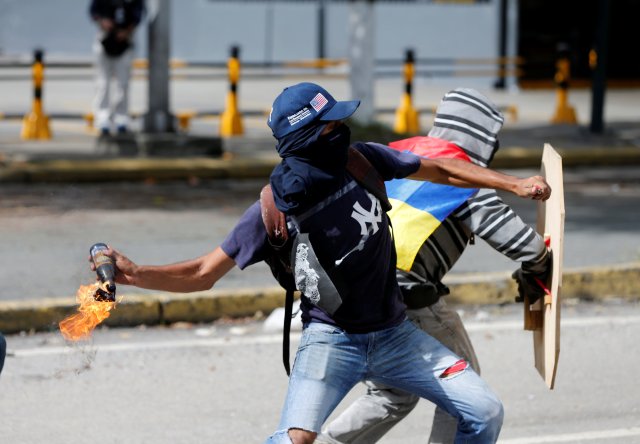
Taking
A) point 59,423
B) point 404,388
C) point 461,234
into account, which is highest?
point 461,234

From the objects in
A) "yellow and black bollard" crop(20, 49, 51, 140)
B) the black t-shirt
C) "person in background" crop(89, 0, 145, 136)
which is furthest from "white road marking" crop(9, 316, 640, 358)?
"yellow and black bollard" crop(20, 49, 51, 140)

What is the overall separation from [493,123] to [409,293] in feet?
2.49

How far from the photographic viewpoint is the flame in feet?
14.1

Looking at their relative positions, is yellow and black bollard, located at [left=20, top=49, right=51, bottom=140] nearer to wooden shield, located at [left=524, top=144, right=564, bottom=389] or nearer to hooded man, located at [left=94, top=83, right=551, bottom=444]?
wooden shield, located at [left=524, top=144, right=564, bottom=389]

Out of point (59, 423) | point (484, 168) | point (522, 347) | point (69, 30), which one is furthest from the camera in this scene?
point (69, 30)

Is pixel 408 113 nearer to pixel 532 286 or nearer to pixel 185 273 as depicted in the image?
pixel 532 286

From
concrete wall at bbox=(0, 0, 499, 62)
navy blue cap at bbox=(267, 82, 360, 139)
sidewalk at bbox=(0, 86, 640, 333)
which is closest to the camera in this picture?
navy blue cap at bbox=(267, 82, 360, 139)

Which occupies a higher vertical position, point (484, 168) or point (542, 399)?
point (484, 168)

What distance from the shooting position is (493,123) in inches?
202

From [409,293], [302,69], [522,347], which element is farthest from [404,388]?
[302,69]

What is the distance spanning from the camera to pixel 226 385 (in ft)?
22.4

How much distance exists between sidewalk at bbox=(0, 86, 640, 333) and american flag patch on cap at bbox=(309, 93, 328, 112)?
12.5 feet

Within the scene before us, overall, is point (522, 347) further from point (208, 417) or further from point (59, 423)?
point (59, 423)

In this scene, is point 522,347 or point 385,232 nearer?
point 385,232
